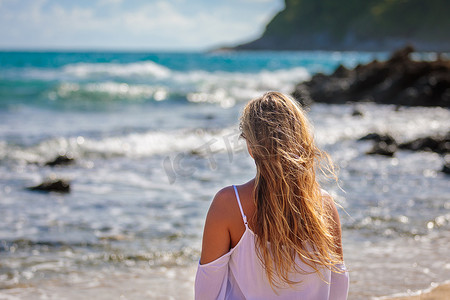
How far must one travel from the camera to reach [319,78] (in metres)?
28.2

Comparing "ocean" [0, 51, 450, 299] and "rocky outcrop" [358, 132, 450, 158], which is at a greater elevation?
"rocky outcrop" [358, 132, 450, 158]

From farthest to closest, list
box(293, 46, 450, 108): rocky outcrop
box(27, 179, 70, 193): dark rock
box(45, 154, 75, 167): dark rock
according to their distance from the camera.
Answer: box(293, 46, 450, 108): rocky outcrop, box(45, 154, 75, 167): dark rock, box(27, 179, 70, 193): dark rock

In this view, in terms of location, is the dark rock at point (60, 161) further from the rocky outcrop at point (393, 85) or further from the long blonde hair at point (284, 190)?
the rocky outcrop at point (393, 85)

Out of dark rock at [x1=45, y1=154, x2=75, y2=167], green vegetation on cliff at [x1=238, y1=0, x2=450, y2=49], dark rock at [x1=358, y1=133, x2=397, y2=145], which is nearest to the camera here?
dark rock at [x1=45, y1=154, x2=75, y2=167]

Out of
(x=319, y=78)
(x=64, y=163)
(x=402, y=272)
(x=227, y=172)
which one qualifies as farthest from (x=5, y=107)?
(x=402, y=272)

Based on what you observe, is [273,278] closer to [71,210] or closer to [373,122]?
[71,210]

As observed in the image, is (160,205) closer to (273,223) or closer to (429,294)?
(429,294)

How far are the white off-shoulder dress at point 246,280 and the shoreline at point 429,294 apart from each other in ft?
6.53

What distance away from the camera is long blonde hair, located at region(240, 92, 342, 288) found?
6.83ft

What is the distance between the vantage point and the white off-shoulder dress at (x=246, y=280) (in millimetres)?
2195

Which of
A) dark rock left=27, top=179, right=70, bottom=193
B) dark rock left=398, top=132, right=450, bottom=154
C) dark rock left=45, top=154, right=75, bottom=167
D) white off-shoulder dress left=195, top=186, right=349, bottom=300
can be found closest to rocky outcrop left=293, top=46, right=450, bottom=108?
dark rock left=398, top=132, right=450, bottom=154

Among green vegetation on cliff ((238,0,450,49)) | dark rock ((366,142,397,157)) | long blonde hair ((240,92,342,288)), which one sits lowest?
dark rock ((366,142,397,157))

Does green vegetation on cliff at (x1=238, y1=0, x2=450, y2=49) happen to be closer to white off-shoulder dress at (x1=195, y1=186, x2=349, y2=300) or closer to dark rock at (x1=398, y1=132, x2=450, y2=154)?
dark rock at (x1=398, y1=132, x2=450, y2=154)

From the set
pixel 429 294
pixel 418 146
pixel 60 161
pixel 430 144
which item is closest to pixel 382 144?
pixel 418 146
